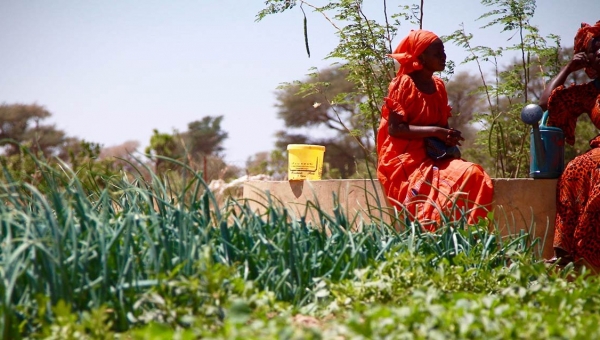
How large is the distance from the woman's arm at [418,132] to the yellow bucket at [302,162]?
0.92 meters

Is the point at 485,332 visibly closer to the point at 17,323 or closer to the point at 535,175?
the point at 17,323

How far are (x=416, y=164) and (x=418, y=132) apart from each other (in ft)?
0.57

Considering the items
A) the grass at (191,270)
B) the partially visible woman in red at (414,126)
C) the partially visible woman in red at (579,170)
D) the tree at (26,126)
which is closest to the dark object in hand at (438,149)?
the partially visible woman in red at (414,126)

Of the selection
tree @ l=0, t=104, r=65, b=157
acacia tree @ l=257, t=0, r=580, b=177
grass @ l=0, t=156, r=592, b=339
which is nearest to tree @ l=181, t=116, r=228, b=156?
tree @ l=0, t=104, r=65, b=157

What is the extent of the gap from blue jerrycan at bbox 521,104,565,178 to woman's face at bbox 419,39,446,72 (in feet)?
1.79

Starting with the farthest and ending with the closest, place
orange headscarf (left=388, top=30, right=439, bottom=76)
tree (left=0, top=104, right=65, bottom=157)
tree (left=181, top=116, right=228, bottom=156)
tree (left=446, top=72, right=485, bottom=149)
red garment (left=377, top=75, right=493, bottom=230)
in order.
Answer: tree (left=181, top=116, right=228, bottom=156) → tree (left=0, top=104, right=65, bottom=157) → tree (left=446, top=72, right=485, bottom=149) → orange headscarf (left=388, top=30, right=439, bottom=76) → red garment (left=377, top=75, right=493, bottom=230)

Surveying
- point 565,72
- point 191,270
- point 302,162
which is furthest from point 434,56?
point 191,270

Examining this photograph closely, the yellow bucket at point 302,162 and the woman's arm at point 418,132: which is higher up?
the woman's arm at point 418,132

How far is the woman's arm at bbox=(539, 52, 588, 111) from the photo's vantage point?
4301 millimetres

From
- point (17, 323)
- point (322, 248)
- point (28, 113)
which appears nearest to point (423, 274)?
point (322, 248)

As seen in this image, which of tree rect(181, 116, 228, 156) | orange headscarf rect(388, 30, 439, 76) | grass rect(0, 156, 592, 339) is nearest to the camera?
grass rect(0, 156, 592, 339)

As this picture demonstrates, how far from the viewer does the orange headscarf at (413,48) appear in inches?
165

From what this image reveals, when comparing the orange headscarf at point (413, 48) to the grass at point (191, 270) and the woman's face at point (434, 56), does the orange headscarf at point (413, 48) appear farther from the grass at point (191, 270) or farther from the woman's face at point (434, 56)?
the grass at point (191, 270)

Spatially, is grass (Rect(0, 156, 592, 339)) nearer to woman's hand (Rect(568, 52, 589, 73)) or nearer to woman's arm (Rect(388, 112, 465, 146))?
woman's arm (Rect(388, 112, 465, 146))
